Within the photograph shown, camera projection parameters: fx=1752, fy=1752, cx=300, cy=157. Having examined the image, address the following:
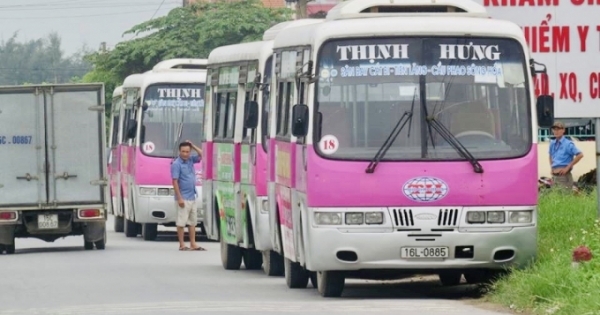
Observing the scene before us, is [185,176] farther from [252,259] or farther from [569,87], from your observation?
[569,87]

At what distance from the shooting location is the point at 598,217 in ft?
60.7

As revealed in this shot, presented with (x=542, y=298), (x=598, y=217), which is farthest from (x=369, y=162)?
(x=598, y=217)

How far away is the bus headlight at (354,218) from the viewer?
15.8 m

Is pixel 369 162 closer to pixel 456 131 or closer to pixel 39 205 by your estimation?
pixel 456 131

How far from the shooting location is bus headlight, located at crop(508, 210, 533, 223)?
628 inches

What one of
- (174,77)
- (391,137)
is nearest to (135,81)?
(174,77)

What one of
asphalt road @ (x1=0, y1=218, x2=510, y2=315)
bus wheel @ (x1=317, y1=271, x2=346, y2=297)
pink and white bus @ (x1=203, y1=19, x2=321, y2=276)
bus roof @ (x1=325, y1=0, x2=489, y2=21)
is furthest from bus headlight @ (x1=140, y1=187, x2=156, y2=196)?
bus wheel @ (x1=317, y1=271, x2=346, y2=297)

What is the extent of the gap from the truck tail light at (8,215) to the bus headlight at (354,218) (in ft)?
41.3

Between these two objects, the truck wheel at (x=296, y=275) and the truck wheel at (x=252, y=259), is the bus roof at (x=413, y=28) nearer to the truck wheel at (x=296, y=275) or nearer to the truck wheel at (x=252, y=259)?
the truck wheel at (x=296, y=275)

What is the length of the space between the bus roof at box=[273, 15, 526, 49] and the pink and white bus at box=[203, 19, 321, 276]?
10.2 feet

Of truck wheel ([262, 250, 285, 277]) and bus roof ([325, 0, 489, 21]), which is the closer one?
bus roof ([325, 0, 489, 21])

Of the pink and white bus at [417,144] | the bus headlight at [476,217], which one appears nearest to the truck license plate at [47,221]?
the pink and white bus at [417,144]

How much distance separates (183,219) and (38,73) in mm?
144712

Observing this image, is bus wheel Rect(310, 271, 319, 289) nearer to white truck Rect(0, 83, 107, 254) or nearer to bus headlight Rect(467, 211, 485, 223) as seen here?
bus headlight Rect(467, 211, 485, 223)
